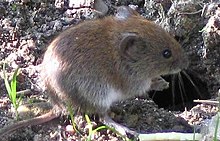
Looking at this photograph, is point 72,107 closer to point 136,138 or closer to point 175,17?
point 136,138

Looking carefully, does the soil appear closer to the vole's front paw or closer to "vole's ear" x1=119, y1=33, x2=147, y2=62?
the vole's front paw

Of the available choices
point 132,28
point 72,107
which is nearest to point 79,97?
point 72,107

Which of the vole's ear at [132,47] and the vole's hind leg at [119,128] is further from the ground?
the vole's ear at [132,47]

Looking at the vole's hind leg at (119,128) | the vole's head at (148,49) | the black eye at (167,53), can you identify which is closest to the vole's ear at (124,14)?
the vole's head at (148,49)

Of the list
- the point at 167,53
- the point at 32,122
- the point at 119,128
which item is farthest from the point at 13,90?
the point at 167,53

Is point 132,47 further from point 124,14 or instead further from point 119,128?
point 119,128

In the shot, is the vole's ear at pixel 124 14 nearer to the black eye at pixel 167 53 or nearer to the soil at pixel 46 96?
the black eye at pixel 167 53
